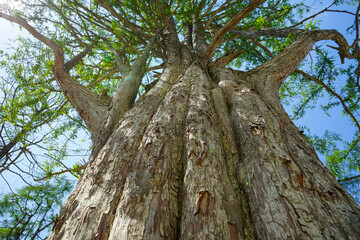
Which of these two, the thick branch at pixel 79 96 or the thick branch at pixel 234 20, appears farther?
the thick branch at pixel 234 20

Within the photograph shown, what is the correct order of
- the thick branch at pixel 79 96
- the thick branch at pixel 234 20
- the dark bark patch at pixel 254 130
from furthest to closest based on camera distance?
the thick branch at pixel 234 20
the thick branch at pixel 79 96
the dark bark patch at pixel 254 130

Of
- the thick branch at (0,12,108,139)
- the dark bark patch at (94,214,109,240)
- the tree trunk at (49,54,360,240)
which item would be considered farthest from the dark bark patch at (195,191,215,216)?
the thick branch at (0,12,108,139)

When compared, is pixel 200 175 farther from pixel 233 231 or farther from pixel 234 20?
pixel 234 20

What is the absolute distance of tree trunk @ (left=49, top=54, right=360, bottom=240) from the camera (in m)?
0.83

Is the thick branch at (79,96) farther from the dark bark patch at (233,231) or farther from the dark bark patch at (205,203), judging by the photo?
the dark bark patch at (233,231)

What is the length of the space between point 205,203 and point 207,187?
0.09m

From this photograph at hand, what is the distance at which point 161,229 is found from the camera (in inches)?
33.3

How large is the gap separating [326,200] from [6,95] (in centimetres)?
517

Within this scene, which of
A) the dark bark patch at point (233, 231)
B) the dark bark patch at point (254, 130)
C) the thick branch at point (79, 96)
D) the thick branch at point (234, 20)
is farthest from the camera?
the thick branch at point (234, 20)

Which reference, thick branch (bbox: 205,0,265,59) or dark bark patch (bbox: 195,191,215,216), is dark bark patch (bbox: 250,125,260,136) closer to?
dark bark patch (bbox: 195,191,215,216)

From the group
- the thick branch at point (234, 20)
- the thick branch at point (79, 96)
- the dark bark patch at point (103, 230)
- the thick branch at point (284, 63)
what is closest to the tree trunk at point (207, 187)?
the dark bark patch at point (103, 230)

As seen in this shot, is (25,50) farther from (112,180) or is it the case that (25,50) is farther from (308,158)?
(308,158)

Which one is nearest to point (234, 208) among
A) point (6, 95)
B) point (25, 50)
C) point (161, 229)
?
point (161, 229)

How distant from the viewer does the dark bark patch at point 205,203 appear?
86 centimetres
